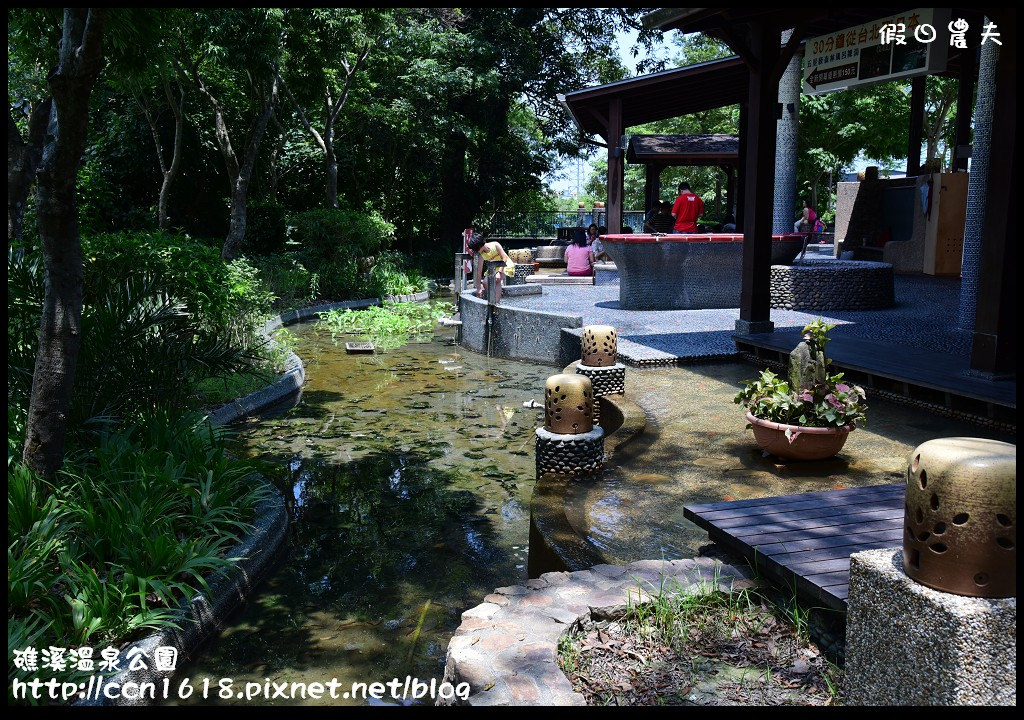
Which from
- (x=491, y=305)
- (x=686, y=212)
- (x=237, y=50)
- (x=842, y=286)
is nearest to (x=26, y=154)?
(x=491, y=305)

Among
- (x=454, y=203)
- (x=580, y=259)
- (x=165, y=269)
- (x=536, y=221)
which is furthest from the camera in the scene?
(x=536, y=221)

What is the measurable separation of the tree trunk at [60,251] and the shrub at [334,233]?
16.2m

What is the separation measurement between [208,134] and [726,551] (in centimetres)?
2345

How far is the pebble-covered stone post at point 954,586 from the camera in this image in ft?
8.43

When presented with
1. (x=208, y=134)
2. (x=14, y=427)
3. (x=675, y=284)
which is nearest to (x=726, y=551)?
(x=14, y=427)

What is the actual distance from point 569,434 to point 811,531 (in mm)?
2720

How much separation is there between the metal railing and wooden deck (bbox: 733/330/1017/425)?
22491 millimetres

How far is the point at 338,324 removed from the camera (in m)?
17.5

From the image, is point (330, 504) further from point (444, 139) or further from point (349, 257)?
point (444, 139)

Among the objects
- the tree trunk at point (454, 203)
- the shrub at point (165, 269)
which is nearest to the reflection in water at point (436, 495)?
the shrub at point (165, 269)

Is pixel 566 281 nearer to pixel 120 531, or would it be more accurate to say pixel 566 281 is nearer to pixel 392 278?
pixel 392 278

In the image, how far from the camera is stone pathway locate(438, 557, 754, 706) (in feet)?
10.5

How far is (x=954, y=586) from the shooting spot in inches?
105

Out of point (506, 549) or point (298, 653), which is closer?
point (298, 653)
